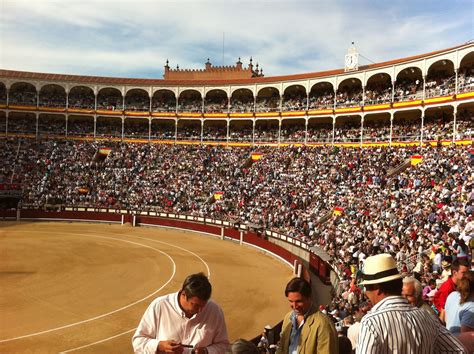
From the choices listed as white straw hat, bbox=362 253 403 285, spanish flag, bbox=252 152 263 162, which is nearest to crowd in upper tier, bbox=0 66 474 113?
spanish flag, bbox=252 152 263 162

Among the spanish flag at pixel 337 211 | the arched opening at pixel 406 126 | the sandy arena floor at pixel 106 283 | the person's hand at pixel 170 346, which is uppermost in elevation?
the arched opening at pixel 406 126

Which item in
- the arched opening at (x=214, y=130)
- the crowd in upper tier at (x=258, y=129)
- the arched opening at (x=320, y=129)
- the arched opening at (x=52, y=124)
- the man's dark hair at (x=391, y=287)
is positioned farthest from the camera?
the arched opening at (x=52, y=124)

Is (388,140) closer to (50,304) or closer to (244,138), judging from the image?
(244,138)

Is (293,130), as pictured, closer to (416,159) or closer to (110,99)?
(416,159)

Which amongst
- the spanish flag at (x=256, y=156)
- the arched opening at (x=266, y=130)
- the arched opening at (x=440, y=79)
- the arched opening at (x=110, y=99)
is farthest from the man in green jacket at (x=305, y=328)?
the arched opening at (x=110, y=99)

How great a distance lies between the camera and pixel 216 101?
148 ft

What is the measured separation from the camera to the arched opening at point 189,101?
1759 inches

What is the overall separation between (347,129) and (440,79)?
8.37 m

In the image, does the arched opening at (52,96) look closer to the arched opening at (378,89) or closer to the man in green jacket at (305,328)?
the arched opening at (378,89)

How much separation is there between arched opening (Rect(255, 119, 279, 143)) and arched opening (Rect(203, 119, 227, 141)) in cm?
378

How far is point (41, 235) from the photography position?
83.2ft

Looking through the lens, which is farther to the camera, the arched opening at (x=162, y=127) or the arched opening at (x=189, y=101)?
the arched opening at (x=189, y=101)

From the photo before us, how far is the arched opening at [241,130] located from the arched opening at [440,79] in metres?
17.3

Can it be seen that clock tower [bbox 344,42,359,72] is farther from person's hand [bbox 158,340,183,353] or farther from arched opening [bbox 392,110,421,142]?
person's hand [bbox 158,340,183,353]
